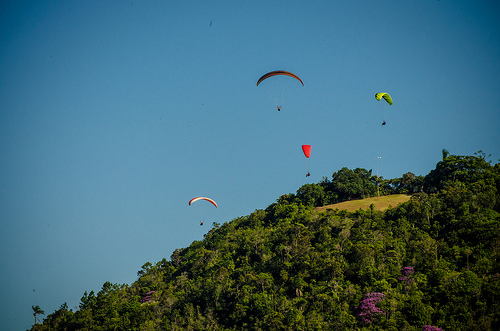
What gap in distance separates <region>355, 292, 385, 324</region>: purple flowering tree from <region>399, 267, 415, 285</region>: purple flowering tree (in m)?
3.97

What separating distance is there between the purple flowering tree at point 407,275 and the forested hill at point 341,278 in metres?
0.13

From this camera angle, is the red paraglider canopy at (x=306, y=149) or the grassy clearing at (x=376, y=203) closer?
the red paraglider canopy at (x=306, y=149)

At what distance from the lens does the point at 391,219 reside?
74.1 m

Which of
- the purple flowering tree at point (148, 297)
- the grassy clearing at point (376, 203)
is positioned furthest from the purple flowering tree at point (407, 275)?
the purple flowering tree at point (148, 297)

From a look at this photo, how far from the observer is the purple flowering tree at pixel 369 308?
5144 cm

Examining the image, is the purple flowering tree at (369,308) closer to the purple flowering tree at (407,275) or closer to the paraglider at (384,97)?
the purple flowering tree at (407,275)

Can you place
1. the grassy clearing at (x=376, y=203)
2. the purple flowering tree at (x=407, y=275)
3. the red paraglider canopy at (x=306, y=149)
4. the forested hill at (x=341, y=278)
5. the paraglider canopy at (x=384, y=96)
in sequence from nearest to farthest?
the forested hill at (x=341, y=278) < the purple flowering tree at (x=407, y=275) < the paraglider canopy at (x=384, y=96) < the red paraglider canopy at (x=306, y=149) < the grassy clearing at (x=376, y=203)

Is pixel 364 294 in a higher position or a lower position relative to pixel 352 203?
lower

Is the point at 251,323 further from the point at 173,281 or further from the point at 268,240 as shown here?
the point at 173,281

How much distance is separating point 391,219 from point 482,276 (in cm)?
2222

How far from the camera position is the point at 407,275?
2256 inches

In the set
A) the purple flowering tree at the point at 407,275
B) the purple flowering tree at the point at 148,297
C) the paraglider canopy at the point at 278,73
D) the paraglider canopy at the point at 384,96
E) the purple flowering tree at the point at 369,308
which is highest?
the paraglider canopy at the point at 278,73

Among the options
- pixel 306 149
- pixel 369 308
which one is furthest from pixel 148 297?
pixel 369 308

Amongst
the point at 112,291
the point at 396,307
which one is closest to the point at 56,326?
the point at 112,291
